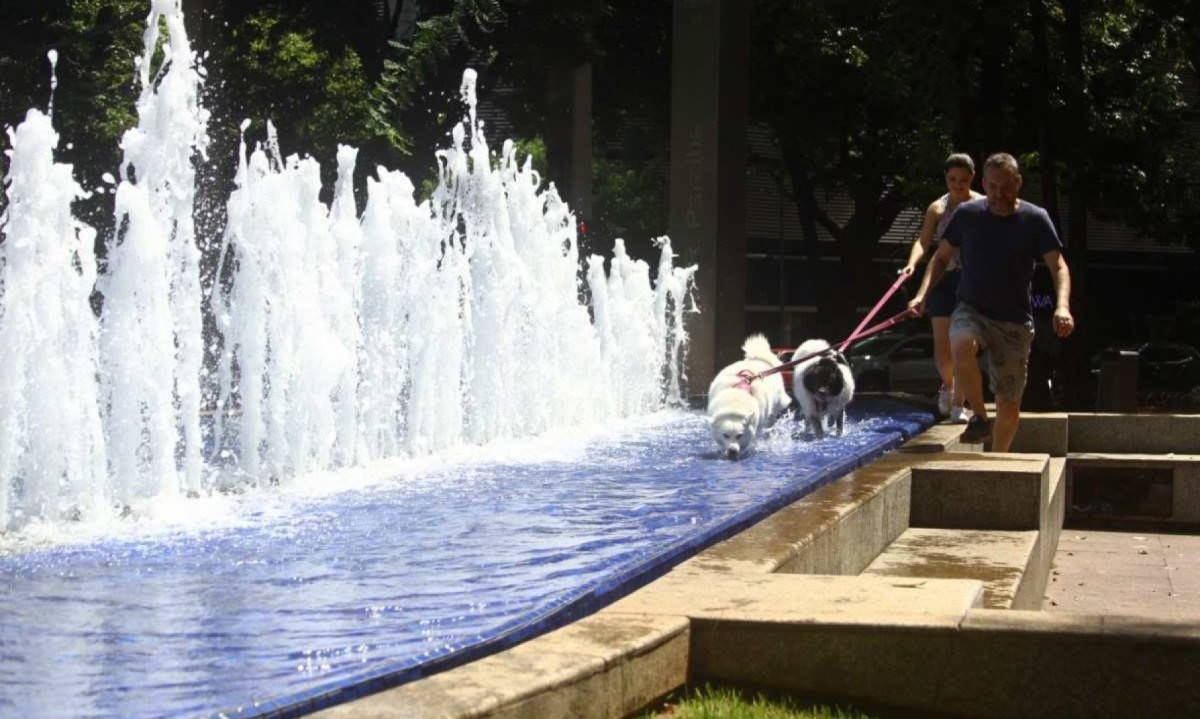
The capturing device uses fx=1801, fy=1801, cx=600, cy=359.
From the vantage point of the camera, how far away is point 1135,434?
16453mm

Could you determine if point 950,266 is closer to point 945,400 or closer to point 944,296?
point 944,296

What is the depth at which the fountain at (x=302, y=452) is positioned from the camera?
445 centimetres

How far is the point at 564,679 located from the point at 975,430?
787 centimetres

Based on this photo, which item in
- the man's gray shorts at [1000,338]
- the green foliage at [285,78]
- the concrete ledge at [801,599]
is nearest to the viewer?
the concrete ledge at [801,599]

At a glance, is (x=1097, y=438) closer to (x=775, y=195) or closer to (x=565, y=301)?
(x=565, y=301)

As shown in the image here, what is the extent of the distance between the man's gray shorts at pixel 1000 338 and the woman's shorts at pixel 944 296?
1613 millimetres

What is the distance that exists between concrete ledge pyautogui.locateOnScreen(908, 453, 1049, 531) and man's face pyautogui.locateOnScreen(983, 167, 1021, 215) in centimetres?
155

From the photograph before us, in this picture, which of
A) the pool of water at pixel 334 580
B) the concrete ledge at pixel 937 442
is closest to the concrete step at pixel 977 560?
the pool of water at pixel 334 580

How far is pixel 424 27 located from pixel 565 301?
9.97 m

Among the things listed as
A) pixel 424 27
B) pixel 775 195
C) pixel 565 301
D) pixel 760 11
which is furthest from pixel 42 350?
pixel 775 195

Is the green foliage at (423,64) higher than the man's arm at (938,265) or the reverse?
higher

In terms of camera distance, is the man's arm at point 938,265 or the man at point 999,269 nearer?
the man at point 999,269

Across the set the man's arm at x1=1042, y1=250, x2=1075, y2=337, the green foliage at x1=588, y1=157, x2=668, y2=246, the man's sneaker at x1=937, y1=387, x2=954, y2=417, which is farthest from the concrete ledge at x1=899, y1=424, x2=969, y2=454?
the green foliage at x1=588, y1=157, x2=668, y2=246

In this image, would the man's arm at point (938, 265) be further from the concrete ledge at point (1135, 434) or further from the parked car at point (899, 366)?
the parked car at point (899, 366)
